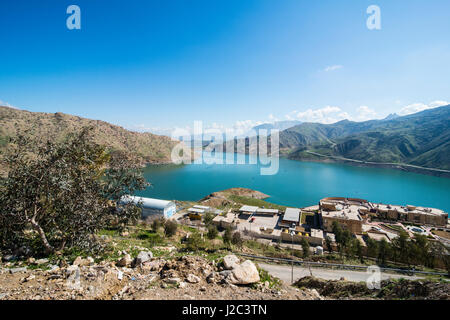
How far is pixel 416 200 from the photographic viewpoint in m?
47.0

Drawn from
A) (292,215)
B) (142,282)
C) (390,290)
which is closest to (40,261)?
(142,282)

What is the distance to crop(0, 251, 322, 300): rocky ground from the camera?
15.5 feet

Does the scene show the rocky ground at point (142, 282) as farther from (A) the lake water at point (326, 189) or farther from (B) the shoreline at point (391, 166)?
(B) the shoreline at point (391, 166)

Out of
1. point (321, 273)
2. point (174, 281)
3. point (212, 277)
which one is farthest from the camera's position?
point (321, 273)

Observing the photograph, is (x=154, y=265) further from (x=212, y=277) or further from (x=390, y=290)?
(x=390, y=290)

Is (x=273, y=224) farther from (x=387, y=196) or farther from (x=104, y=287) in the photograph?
(x=387, y=196)

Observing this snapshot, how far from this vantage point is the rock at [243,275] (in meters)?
5.89

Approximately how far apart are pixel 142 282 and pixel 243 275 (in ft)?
9.83

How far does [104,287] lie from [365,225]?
33.7m

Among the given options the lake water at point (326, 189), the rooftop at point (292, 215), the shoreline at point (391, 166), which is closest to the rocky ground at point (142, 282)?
the rooftop at point (292, 215)

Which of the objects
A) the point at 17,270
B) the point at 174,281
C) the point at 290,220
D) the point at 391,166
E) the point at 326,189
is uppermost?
the point at 17,270

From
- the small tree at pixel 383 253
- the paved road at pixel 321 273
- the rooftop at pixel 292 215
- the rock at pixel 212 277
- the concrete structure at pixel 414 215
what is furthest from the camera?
the concrete structure at pixel 414 215

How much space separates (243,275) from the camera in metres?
6.04

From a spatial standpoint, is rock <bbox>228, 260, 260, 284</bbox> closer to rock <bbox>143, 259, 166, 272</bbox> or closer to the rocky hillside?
rock <bbox>143, 259, 166, 272</bbox>
